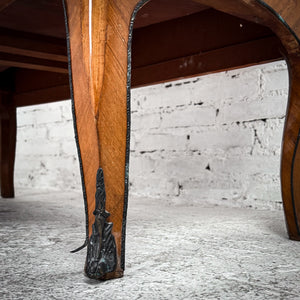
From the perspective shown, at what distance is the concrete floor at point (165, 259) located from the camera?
625mm

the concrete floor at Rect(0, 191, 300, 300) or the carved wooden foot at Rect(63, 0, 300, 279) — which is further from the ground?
the carved wooden foot at Rect(63, 0, 300, 279)

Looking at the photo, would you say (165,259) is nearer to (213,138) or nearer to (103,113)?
(103,113)

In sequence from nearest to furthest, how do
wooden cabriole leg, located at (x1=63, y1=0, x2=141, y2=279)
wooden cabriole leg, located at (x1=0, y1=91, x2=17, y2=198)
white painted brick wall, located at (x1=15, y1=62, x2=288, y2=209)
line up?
wooden cabriole leg, located at (x1=63, y1=0, x2=141, y2=279), white painted brick wall, located at (x1=15, y1=62, x2=288, y2=209), wooden cabriole leg, located at (x1=0, y1=91, x2=17, y2=198)

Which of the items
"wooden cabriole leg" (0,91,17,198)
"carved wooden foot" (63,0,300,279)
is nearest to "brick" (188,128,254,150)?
"wooden cabriole leg" (0,91,17,198)

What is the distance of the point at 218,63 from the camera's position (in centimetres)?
101

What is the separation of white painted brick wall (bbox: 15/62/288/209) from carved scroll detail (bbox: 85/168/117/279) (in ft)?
3.99

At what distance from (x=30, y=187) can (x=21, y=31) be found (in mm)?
2026

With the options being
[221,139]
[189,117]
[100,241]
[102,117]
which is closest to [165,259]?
[100,241]

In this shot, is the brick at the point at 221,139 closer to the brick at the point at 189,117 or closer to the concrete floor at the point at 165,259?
the brick at the point at 189,117

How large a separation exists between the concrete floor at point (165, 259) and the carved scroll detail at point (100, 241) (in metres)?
0.03

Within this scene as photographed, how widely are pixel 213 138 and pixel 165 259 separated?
1.17m

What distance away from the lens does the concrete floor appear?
24.6 inches

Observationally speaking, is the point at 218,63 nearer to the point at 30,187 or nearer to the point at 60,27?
the point at 60,27

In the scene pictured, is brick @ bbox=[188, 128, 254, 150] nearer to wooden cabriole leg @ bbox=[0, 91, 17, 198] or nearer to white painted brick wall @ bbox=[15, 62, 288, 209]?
white painted brick wall @ bbox=[15, 62, 288, 209]
